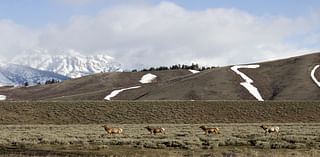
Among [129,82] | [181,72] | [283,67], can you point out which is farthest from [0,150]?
[181,72]

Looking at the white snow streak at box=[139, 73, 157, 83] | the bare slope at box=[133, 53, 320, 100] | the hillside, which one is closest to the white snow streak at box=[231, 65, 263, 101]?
the hillside

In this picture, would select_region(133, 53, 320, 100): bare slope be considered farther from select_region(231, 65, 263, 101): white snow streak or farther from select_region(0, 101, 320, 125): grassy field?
select_region(0, 101, 320, 125): grassy field

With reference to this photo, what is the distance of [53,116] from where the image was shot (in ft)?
195

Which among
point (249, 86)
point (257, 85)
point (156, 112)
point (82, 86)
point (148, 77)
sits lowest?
point (156, 112)

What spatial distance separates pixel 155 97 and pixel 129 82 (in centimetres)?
4277

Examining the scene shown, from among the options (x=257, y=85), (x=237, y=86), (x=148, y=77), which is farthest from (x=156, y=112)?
(x=148, y=77)

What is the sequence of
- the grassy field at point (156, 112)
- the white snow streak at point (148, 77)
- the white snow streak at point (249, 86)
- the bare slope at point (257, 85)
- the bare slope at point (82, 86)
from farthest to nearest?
the white snow streak at point (148, 77)
the bare slope at point (82, 86)
the white snow streak at point (249, 86)
the bare slope at point (257, 85)
the grassy field at point (156, 112)

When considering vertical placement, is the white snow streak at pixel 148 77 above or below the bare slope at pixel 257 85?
above

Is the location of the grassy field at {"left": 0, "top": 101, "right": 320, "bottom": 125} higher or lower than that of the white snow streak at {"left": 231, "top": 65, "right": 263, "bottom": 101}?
lower

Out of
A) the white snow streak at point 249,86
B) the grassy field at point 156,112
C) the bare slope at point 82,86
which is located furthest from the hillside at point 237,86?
the grassy field at point 156,112

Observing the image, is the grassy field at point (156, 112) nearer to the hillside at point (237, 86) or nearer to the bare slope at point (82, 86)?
the hillside at point (237, 86)

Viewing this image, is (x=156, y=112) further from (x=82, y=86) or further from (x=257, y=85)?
(x=82, y=86)

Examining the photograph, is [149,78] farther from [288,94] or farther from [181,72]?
[288,94]

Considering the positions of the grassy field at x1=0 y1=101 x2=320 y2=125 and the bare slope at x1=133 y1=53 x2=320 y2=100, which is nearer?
the grassy field at x1=0 y1=101 x2=320 y2=125
